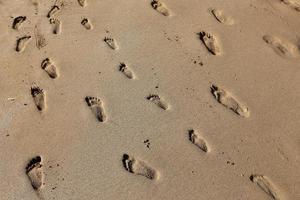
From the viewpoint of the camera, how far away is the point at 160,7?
335 centimetres

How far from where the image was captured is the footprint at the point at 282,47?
3.08m

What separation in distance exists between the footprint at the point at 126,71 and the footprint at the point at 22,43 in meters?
0.63

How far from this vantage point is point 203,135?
260 cm

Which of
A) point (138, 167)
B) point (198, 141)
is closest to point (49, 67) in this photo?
point (138, 167)

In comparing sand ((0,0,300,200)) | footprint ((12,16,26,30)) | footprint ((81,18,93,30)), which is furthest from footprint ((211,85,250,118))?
footprint ((12,16,26,30))

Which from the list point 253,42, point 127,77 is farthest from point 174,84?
point 253,42

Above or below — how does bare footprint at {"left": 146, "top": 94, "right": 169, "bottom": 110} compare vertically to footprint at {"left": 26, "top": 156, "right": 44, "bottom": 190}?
above

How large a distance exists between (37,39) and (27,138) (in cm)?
80

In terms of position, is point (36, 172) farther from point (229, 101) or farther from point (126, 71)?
point (229, 101)

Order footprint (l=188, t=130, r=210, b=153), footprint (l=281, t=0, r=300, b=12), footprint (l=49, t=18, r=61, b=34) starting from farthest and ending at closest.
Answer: footprint (l=281, t=0, r=300, b=12)
footprint (l=49, t=18, r=61, b=34)
footprint (l=188, t=130, r=210, b=153)

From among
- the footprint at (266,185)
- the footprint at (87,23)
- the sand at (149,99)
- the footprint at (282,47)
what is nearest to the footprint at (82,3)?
the sand at (149,99)

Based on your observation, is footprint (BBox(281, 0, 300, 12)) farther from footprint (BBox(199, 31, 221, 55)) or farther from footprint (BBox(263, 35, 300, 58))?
footprint (BBox(199, 31, 221, 55))

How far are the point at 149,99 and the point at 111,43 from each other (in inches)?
20.7

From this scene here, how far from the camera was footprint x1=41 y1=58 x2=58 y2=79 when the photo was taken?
288 cm
